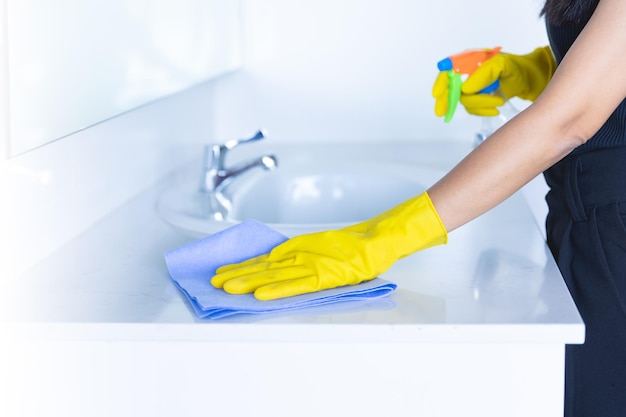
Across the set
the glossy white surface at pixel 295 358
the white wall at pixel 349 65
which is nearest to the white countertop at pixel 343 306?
the glossy white surface at pixel 295 358

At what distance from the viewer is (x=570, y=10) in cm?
114

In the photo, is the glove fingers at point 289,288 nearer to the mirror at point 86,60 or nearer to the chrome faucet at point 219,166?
the mirror at point 86,60

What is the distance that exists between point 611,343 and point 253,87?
140 cm

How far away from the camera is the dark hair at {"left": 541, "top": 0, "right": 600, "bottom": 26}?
1.13m

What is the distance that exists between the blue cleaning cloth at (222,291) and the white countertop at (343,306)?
14 mm

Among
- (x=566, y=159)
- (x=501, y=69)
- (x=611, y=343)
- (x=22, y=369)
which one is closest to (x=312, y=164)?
(x=501, y=69)

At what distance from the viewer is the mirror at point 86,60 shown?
1027 mm

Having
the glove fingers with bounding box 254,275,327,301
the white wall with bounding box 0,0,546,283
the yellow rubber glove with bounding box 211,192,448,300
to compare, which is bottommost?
the glove fingers with bounding box 254,275,327,301

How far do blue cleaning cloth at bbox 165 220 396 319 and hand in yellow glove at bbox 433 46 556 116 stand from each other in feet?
1.61

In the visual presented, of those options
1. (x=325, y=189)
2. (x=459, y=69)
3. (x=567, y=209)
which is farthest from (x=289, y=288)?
(x=325, y=189)

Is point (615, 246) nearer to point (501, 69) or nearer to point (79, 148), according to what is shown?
point (501, 69)

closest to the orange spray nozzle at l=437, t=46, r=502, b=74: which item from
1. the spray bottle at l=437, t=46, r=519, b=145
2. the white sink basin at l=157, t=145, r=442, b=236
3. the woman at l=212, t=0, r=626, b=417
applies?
the spray bottle at l=437, t=46, r=519, b=145

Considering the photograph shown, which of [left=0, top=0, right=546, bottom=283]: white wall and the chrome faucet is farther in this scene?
[left=0, top=0, right=546, bottom=283]: white wall

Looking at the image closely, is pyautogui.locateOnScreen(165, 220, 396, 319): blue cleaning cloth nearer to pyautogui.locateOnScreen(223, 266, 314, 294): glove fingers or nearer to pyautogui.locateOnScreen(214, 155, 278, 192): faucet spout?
pyautogui.locateOnScreen(223, 266, 314, 294): glove fingers
